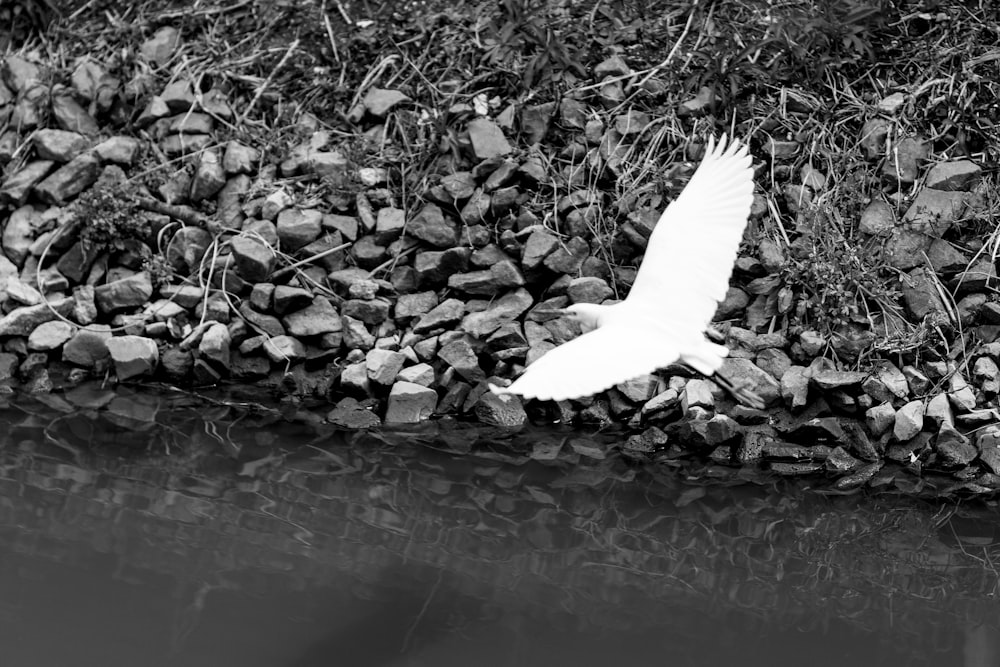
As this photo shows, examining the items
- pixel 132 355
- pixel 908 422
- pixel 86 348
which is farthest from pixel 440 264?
pixel 908 422

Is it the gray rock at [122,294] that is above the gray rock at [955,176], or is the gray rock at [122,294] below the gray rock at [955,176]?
above

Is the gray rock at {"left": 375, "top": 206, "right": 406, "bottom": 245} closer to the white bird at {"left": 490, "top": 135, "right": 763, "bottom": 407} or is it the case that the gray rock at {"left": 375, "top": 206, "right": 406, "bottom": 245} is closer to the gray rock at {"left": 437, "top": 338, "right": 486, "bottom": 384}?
the gray rock at {"left": 437, "top": 338, "right": 486, "bottom": 384}

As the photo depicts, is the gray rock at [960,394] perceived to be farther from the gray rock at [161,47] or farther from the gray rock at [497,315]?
the gray rock at [161,47]

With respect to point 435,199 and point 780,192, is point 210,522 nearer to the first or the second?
point 435,199

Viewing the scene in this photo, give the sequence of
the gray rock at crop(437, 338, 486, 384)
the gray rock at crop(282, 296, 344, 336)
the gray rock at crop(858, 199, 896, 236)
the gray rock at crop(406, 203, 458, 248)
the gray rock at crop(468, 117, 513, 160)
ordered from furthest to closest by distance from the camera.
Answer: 1. the gray rock at crop(468, 117, 513, 160)
2. the gray rock at crop(406, 203, 458, 248)
3. the gray rock at crop(282, 296, 344, 336)
4. the gray rock at crop(858, 199, 896, 236)
5. the gray rock at crop(437, 338, 486, 384)

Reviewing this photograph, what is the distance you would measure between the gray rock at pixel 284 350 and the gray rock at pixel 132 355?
1.94 ft

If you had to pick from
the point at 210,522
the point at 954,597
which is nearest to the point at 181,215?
the point at 210,522

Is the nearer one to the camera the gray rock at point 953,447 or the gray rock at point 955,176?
the gray rock at point 953,447

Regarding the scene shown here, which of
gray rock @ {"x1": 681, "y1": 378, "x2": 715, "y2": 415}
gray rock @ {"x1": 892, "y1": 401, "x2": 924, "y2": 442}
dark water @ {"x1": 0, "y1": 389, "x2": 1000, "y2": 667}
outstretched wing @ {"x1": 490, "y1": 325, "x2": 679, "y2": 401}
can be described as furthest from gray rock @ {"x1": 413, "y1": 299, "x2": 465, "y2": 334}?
gray rock @ {"x1": 892, "y1": 401, "x2": 924, "y2": 442}

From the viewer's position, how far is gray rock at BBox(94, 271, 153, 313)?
590 cm

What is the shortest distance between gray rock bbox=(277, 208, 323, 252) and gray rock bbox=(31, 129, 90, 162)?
155 centimetres

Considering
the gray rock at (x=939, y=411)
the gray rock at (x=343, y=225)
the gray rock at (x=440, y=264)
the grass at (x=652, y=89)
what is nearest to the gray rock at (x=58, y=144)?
the grass at (x=652, y=89)

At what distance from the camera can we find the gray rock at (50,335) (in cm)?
575

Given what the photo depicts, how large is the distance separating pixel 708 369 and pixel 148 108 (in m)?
4.30
